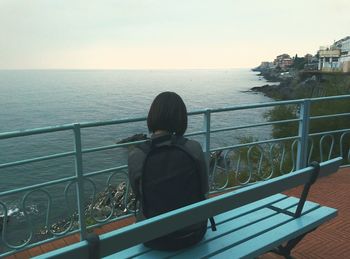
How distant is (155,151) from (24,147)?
22189mm

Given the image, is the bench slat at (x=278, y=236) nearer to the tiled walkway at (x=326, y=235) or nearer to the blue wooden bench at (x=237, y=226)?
the blue wooden bench at (x=237, y=226)

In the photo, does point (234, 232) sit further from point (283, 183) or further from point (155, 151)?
point (155, 151)

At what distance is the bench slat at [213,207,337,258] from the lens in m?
2.37

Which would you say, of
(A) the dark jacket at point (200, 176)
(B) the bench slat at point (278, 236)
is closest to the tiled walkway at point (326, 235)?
(B) the bench slat at point (278, 236)

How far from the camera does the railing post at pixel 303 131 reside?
5.05 metres

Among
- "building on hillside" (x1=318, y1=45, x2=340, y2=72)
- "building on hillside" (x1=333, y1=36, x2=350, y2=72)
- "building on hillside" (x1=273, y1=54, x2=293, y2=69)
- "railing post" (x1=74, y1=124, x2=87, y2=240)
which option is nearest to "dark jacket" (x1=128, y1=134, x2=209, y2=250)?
"railing post" (x1=74, y1=124, x2=87, y2=240)

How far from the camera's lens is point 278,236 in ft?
8.54

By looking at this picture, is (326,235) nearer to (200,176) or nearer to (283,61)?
(200,176)

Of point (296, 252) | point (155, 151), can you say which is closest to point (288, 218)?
point (296, 252)

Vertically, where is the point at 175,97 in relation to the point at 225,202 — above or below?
above

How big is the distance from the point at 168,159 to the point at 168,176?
0.32 ft

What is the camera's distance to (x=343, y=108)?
16.5 m

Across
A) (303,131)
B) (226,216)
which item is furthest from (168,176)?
(303,131)

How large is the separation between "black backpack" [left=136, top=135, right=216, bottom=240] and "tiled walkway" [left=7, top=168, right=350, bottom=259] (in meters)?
1.58
